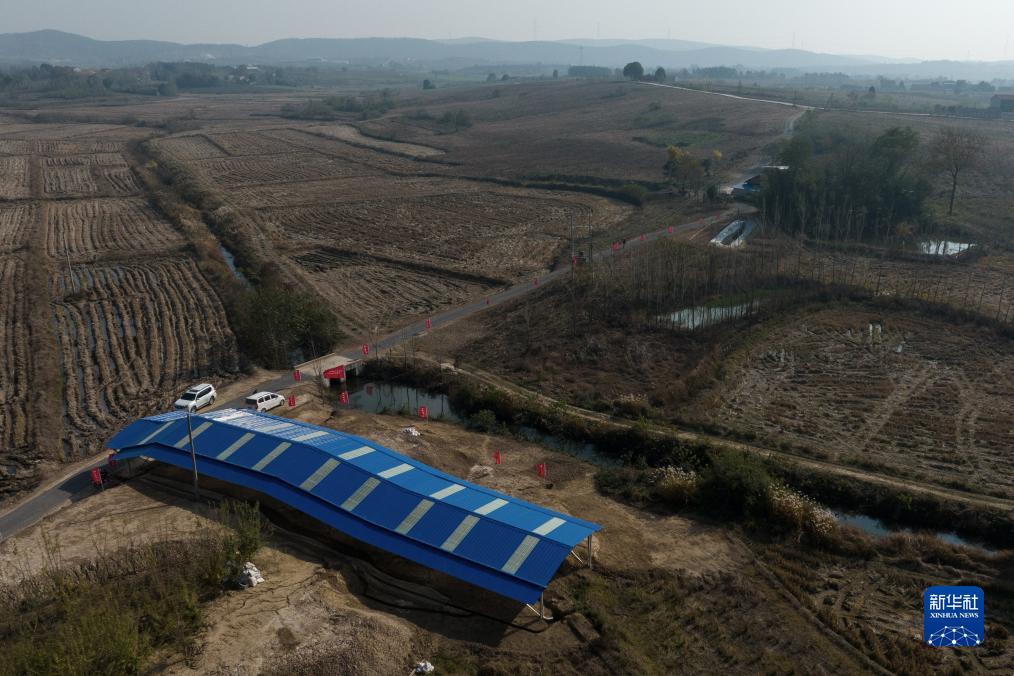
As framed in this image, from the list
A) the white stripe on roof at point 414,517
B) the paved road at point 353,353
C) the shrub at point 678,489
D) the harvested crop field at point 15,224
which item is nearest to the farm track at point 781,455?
the shrub at point 678,489

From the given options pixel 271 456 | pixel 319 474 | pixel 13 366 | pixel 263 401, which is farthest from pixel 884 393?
pixel 13 366

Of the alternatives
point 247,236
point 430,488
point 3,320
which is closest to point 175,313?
point 3,320

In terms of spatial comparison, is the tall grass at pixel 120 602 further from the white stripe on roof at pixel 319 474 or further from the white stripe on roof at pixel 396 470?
the white stripe on roof at pixel 396 470

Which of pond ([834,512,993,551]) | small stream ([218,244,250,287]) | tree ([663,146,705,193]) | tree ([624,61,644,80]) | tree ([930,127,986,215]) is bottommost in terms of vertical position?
pond ([834,512,993,551])

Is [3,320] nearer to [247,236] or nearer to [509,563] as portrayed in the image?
[247,236]

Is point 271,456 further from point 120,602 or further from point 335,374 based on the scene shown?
point 335,374

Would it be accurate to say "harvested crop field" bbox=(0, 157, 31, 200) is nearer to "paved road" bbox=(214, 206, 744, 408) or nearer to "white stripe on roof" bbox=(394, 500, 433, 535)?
"paved road" bbox=(214, 206, 744, 408)

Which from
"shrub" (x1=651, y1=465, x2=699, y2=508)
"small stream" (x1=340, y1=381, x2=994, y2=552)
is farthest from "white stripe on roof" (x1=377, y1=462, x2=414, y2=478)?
"shrub" (x1=651, y1=465, x2=699, y2=508)
